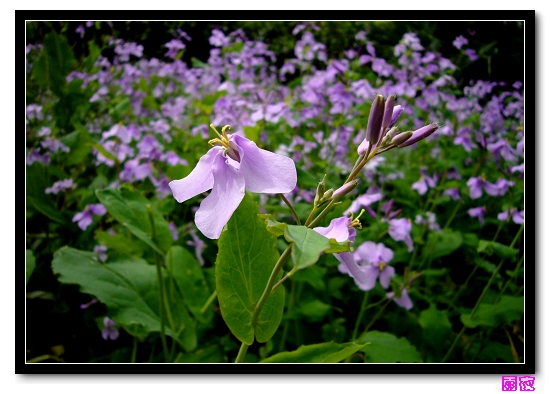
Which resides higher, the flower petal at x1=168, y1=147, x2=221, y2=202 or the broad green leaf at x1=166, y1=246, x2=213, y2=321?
the flower petal at x1=168, y1=147, x2=221, y2=202

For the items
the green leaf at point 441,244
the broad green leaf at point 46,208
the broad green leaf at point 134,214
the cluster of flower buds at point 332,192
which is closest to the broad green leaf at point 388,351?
the green leaf at point 441,244

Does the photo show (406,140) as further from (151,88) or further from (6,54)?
(151,88)

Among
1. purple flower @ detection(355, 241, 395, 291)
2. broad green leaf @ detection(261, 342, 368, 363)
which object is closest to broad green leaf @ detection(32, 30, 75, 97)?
purple flower @ detection(355, 241, 395, 291)

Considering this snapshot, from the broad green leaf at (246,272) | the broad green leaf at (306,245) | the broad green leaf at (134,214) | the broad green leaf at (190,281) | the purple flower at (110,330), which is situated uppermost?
the broad green leaf at (306,245)

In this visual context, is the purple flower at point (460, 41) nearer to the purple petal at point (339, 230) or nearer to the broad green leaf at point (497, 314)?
the broad green leaf at point (497, 314)

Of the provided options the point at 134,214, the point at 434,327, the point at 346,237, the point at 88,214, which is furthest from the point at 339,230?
the point at 88,214

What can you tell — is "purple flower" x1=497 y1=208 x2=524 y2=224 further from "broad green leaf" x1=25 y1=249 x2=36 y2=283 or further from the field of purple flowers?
"broad green leaf" x1=25 y1=249 x2=36 y2=283

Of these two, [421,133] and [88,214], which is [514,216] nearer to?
[421,133]

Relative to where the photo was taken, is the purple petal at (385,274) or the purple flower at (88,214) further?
the purple flower at (88,214)
